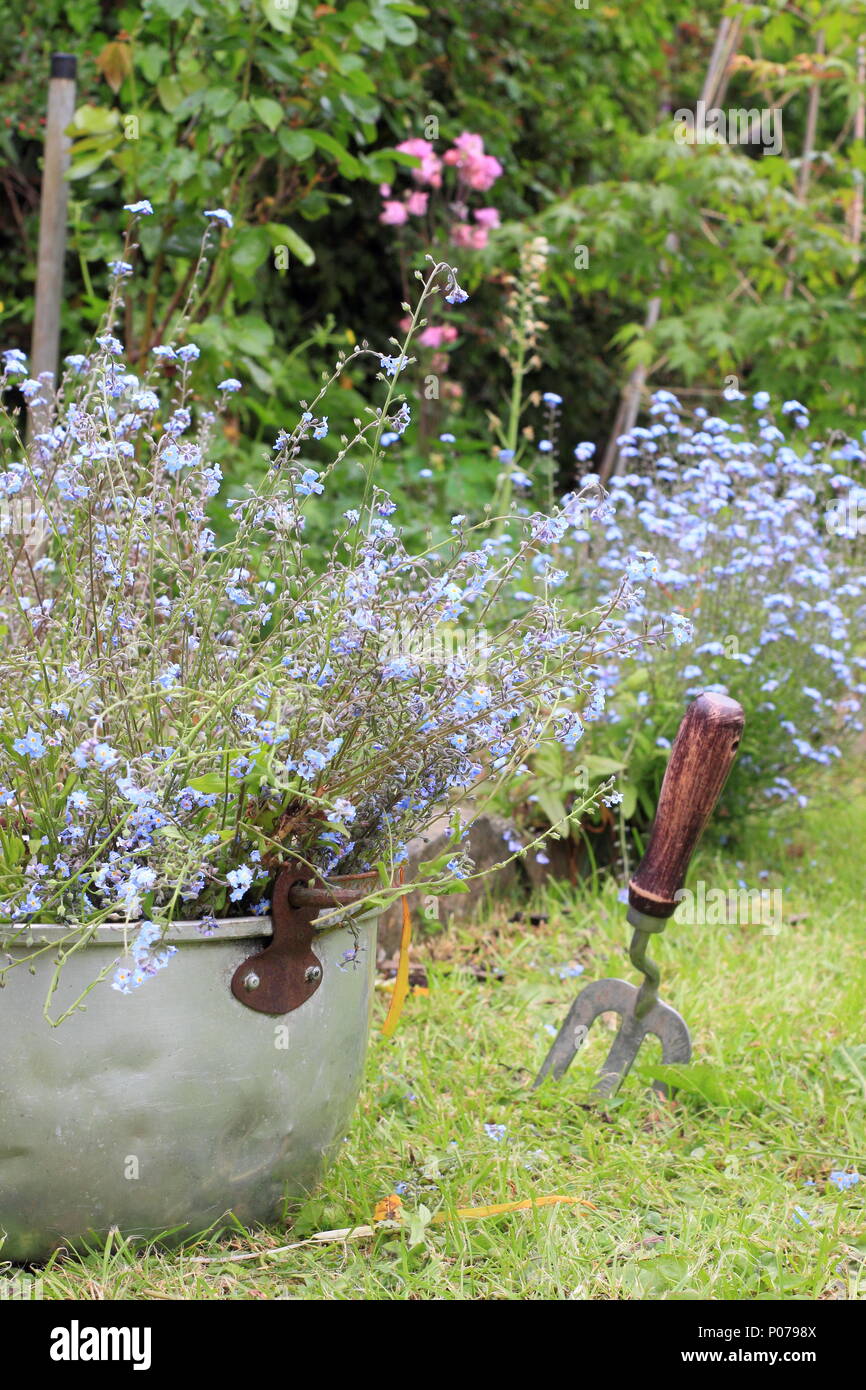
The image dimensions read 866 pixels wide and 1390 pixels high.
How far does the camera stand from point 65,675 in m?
1.30

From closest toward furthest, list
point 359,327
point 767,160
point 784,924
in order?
1. point 784,924
2. point 767,160
3. point 359,327

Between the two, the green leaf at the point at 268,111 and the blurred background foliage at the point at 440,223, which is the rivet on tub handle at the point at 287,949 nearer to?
the blurred background foliage at the point at 440,223

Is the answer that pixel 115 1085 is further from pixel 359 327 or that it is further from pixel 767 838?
pixel 359 327

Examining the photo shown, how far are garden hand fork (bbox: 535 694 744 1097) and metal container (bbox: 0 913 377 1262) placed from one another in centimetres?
53

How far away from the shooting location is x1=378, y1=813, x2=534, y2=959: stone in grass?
2.42 meters

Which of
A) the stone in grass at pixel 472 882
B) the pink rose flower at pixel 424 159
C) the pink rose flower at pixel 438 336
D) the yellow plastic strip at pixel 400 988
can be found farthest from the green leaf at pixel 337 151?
the yellow plastic strip at pixel 400 988

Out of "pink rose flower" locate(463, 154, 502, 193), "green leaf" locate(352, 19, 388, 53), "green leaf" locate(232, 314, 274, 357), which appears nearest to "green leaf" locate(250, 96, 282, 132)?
"green leaf" locate(352, 19, 388, 53)

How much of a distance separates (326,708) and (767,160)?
3.78 metres

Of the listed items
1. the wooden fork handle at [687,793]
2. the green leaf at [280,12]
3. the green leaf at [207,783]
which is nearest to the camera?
the green leaf at [207,783]

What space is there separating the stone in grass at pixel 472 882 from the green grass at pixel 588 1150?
2.6 inches

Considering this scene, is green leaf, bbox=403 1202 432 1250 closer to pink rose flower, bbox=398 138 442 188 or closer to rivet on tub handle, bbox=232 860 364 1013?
rivet on tub handle, bbox=232 860 364 1013

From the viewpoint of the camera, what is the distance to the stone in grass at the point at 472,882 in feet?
7.95
